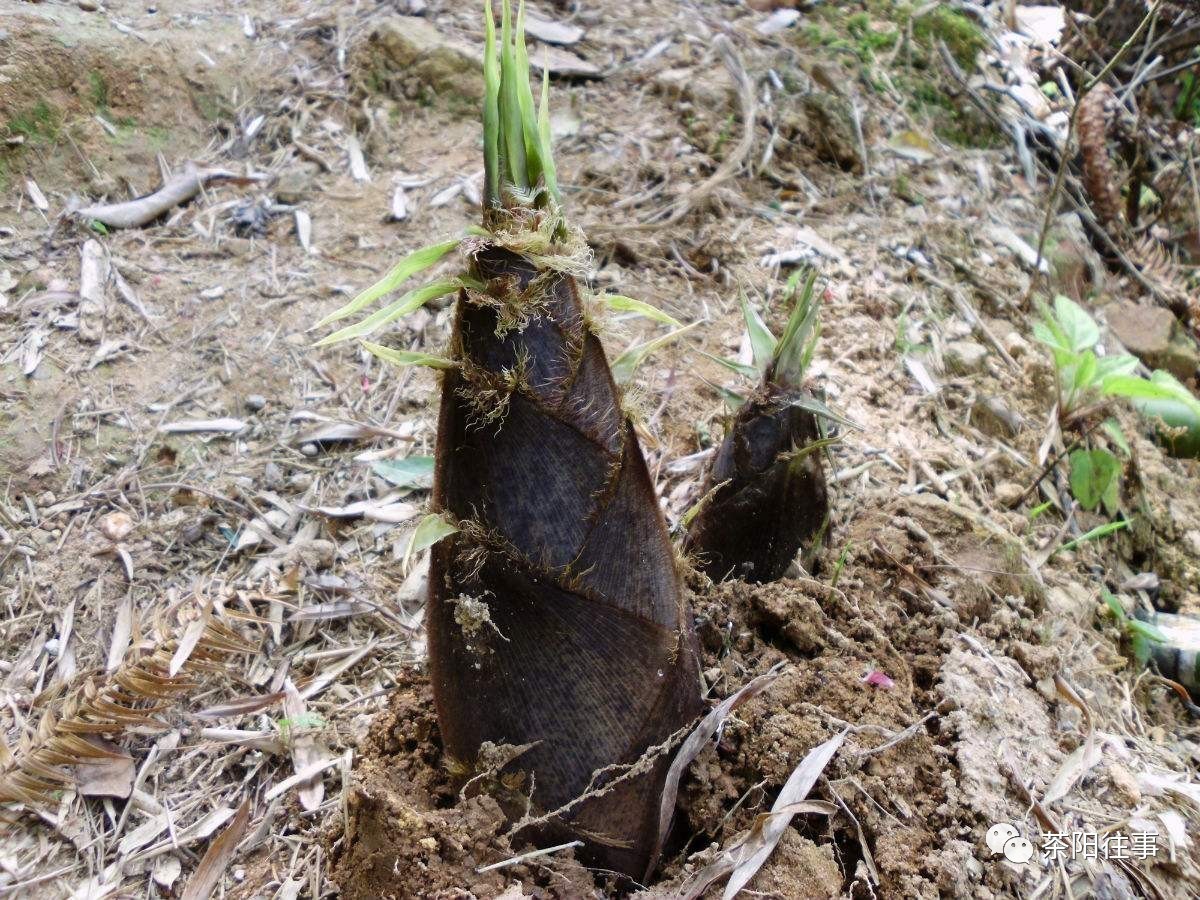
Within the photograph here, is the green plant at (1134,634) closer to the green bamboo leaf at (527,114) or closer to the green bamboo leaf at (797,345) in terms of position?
the green bamboo leaf at (797,345)

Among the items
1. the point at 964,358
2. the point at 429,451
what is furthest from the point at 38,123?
the point at 964,358

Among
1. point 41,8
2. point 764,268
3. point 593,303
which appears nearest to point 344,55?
point 41,8

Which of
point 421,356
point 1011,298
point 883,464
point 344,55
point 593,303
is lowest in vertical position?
point 344,55

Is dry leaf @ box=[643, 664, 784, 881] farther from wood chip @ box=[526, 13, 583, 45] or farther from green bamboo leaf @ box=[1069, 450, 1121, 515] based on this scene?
wood chip @ box=[526, 13, 583, 45]

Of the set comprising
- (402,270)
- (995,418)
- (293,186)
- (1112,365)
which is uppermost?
(402,270)

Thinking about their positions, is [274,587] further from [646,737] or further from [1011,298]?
[1011,298]

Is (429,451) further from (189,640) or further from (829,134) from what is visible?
(829,134)
